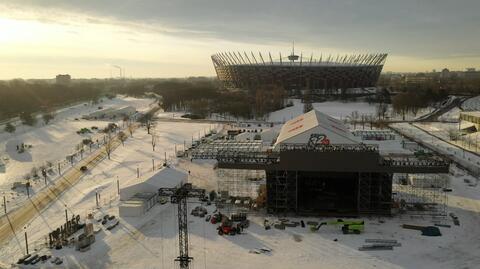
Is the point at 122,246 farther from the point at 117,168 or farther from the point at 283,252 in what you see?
the point at 117,168

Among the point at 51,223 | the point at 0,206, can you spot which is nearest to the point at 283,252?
the point at 51,223

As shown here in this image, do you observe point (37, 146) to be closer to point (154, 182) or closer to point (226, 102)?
point (154, 182)

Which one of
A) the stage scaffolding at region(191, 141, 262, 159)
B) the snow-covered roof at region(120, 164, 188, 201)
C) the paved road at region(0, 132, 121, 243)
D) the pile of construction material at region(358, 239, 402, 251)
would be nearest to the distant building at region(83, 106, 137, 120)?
the stage scaffolding at region(191, 141, 262, 159)

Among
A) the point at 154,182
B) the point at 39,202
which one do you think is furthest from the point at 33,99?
the point at 154,182

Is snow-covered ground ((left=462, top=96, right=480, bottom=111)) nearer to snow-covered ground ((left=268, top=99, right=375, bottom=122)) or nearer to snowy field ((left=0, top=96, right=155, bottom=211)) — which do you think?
snow-covered ground ((left=268, top=99, right=375, bottom=122))

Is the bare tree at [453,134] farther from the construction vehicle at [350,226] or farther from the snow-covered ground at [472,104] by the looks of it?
the construction vehicle at [350,226]

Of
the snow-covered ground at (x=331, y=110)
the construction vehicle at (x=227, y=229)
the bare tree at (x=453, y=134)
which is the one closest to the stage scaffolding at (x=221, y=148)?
the construction vehicle at (x=227, y=229)
